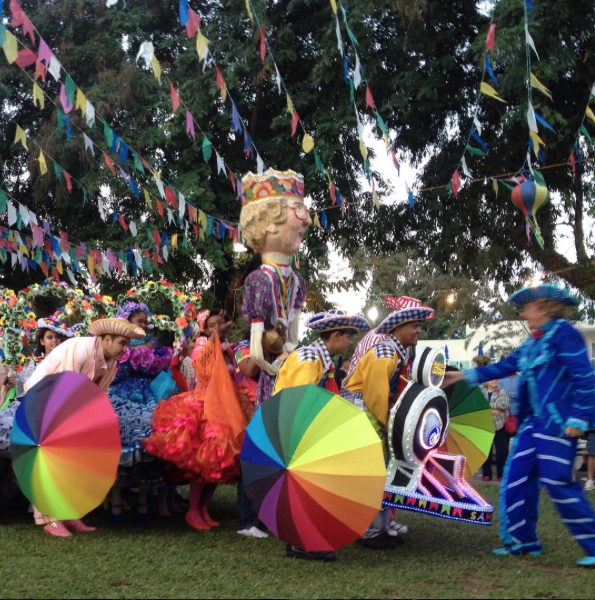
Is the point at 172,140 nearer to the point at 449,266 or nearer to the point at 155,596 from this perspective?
the point at 449,266

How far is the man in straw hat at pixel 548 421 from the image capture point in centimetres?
485

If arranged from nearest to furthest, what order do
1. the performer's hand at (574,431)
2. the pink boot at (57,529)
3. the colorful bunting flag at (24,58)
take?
the performer's hand at (574,431)
the pink boot at (57,529)
the colorful bunting flag at (24,58)

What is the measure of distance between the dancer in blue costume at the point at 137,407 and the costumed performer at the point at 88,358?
0.33 metres

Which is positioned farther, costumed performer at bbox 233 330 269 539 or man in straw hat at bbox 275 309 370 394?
costumed performer at bbox 233 330 269 539

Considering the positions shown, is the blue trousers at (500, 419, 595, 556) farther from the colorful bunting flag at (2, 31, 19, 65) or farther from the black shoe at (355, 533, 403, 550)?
the colorful bunting flag at (2, 31, 19, 65)

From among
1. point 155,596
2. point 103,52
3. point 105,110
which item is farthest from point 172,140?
point 155,596

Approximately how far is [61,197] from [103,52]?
9.91 ft

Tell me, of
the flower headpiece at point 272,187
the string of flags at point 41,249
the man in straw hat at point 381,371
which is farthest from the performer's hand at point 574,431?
the string of flags at point 41,249

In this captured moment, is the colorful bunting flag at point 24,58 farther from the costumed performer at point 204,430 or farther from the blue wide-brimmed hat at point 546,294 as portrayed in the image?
the blue wide-brimmed hat at point 546,294

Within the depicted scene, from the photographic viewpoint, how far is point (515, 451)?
5219 millimetres

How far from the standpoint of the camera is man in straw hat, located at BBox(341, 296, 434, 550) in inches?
209

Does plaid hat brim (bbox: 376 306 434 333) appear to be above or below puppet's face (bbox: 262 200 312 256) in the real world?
below

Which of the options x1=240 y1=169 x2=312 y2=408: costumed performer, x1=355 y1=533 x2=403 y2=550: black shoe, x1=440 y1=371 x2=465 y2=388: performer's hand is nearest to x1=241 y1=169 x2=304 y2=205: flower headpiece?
x1=240 y1=169 x2=312 y2=408: costumed performer

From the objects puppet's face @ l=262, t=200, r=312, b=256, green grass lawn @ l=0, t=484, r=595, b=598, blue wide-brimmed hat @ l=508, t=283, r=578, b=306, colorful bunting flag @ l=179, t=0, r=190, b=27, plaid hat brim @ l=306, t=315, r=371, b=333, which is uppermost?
colorful bunting flag @ l=179, t=0, r=190, b=27
